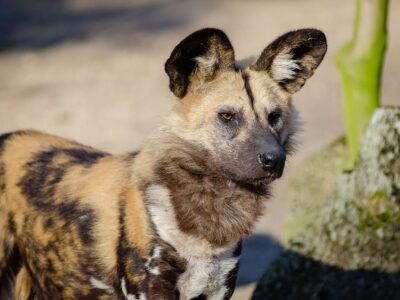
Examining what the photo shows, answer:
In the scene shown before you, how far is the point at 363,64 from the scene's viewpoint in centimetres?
439

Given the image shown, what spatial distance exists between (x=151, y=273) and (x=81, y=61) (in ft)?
16.7

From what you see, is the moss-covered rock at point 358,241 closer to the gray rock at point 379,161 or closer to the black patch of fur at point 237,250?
the gray rock at point 379,161

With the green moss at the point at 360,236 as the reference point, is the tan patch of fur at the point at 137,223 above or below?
above

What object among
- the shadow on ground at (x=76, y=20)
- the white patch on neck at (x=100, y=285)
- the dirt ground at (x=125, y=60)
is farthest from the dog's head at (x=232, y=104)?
the shadow on ground at (x=76, y=20)

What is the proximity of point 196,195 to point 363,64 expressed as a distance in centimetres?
185

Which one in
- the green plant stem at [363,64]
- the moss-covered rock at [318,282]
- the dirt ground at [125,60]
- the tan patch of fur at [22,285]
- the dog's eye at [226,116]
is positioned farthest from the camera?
the dirt ground at [125,60]

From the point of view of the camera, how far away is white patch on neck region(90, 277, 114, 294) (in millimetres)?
2889

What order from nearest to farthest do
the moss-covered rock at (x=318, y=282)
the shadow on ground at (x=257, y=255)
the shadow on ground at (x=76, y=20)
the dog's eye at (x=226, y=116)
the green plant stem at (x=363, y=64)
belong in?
the dog's eye at (x=226, y=116) → the moss-covered rock at (x=318, y=282) → the green plant stem at (x=363, y=64) → the shadow on ground at (x=257, y=255) → the shadow on ground at (x=76, y=20)

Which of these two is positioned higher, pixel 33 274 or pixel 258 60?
pixel 258 60

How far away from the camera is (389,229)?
11.4 ft

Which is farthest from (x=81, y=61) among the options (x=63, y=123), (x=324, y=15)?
(x=324, y=15)

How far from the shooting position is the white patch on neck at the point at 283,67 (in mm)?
2951

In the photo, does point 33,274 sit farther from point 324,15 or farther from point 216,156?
point 324,15

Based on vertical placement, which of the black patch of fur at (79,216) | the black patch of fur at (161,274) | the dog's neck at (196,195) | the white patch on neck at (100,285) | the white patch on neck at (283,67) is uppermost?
the white patch on neck at (283,67)
